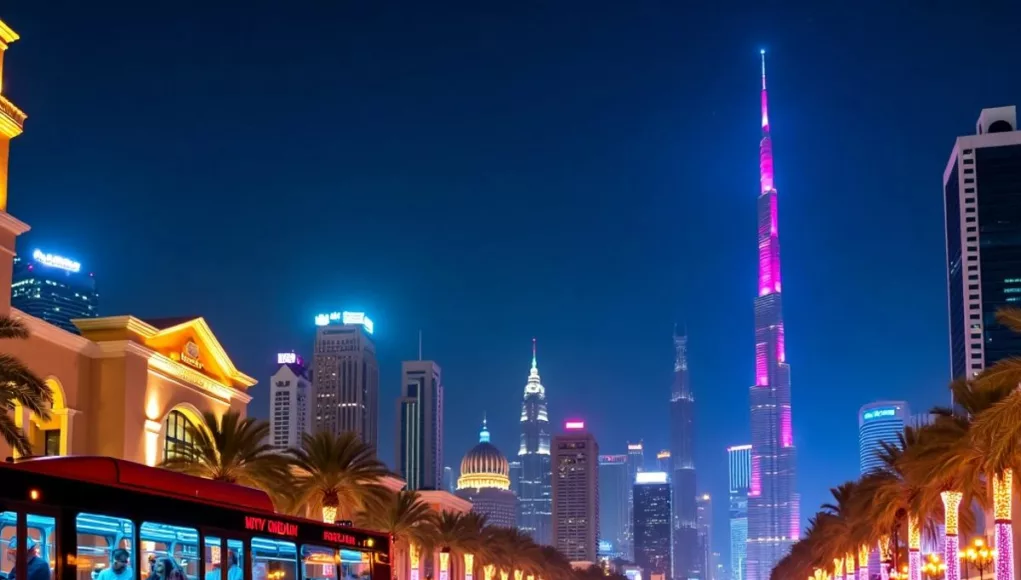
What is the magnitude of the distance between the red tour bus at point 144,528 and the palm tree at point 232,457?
26.4 meters

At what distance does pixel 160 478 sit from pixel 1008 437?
22.4 m

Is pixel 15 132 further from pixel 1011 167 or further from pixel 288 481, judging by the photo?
pixel 1011 167

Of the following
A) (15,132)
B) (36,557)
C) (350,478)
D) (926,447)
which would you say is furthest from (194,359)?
(36,557)

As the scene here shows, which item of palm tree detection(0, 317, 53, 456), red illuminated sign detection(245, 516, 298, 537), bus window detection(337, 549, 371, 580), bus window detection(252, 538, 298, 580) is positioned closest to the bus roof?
red illuminated sign detection(245, 516, 298, 537)

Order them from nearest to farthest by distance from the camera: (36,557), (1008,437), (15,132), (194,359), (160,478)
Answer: (36,557) → (160,478) → (1008,437) → (15,132) → (194,359)

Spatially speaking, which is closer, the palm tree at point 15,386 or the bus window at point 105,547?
the bus window at point 105,547

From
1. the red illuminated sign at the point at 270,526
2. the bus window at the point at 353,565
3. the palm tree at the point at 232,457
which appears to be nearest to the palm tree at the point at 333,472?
the palm tree at the point at 232,457

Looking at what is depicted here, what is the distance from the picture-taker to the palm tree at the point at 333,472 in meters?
57.8

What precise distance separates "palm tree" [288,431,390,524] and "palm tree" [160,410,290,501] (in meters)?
4.59

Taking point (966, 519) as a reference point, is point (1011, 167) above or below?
above

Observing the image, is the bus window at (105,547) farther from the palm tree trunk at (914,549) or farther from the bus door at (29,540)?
the palm tree trunk at (914,549)

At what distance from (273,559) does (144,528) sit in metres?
3.92

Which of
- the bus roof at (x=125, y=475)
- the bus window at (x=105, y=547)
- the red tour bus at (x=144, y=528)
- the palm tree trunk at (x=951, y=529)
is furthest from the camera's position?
the palm tree trunk at (x=951, y=529)

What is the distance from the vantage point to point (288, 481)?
2124 inches
